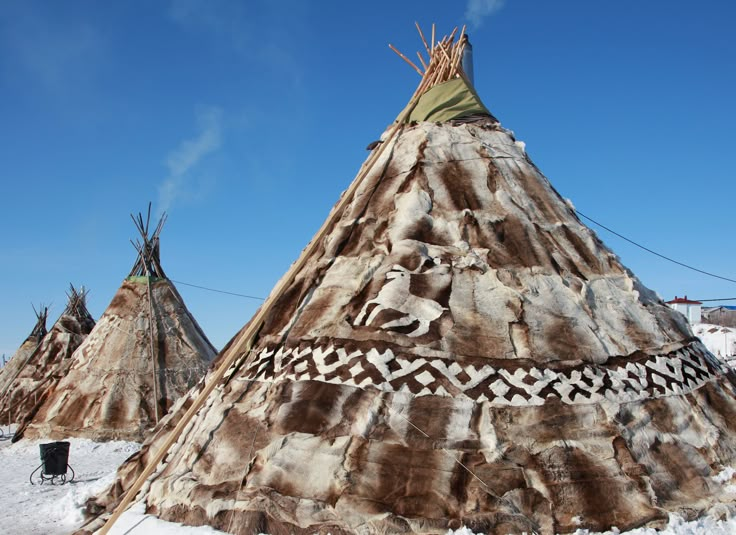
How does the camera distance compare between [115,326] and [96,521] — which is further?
[115,326]

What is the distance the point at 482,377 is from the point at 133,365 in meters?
8.64

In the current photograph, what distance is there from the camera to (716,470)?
452cm

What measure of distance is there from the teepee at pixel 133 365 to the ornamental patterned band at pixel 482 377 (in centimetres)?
698

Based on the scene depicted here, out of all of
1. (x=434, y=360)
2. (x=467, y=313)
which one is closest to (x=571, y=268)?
(x=467, y=313)

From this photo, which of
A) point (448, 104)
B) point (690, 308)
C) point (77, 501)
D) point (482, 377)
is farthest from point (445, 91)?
point (690, 308)

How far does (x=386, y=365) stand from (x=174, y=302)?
29.3ft

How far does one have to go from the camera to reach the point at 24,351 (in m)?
19.0

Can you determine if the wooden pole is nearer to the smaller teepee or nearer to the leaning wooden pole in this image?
the leaning wooden pole

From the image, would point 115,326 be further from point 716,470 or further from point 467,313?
point 716,470

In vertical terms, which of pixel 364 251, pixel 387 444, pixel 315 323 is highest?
pixel 364 251

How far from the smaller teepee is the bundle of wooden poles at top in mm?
15173

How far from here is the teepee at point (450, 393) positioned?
4.02 m

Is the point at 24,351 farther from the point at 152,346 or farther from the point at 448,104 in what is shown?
the point at 448,104

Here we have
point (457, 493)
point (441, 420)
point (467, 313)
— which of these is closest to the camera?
point (457, 493)
